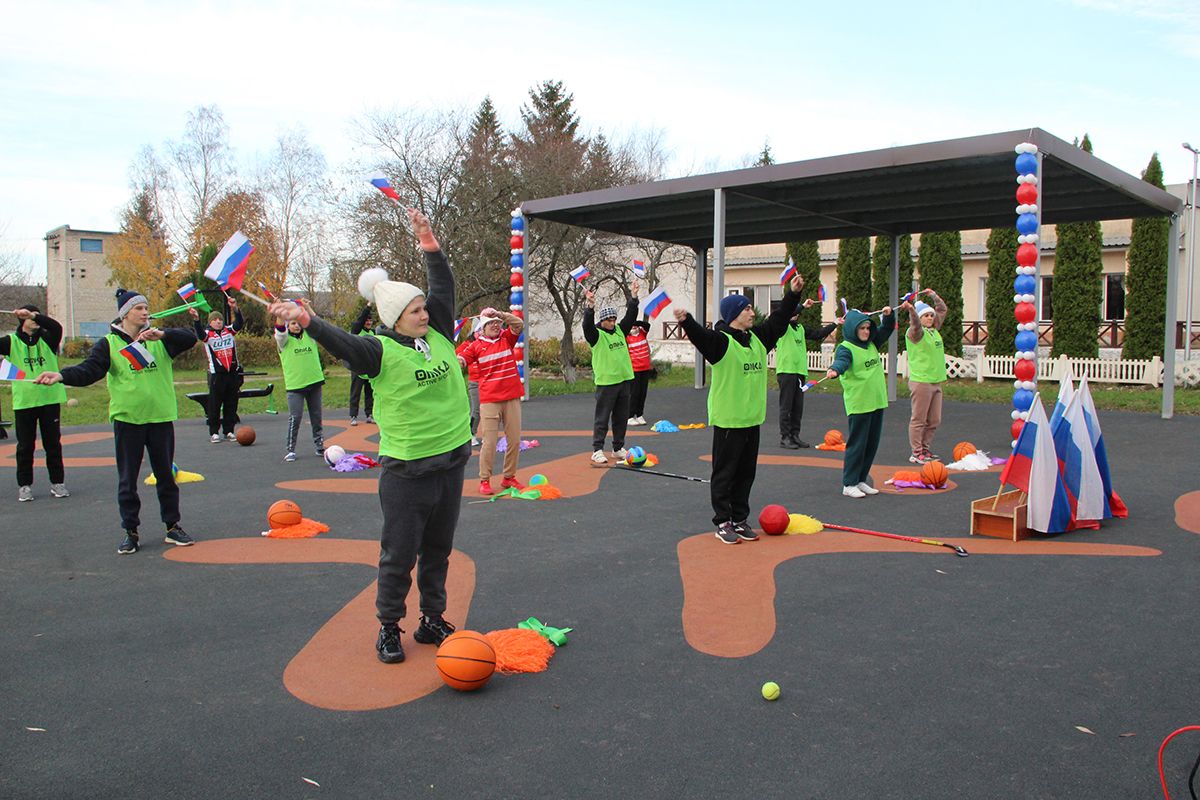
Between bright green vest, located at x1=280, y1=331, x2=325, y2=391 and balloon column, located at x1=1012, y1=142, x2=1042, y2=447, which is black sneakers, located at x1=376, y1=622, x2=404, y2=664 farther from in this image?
balloon column, located at x1=1012, y1=142, x2=1042, y2=447

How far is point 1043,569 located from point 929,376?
4625mm

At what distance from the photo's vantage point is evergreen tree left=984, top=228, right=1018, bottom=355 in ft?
81.5

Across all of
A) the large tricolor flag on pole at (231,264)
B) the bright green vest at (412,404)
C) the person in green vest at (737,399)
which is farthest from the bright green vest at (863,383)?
the large tricolor flag on pole at (231,264)

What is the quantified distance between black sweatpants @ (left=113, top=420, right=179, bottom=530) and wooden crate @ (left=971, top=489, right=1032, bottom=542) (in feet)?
21.9

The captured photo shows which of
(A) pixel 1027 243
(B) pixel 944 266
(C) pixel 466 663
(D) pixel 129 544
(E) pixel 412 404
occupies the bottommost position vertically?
(D) pixel 129 544

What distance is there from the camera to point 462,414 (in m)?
4.52

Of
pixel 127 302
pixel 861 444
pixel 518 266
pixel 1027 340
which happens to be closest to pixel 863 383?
pixel 861 444

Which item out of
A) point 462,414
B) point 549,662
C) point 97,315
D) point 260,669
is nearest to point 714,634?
point 549,662

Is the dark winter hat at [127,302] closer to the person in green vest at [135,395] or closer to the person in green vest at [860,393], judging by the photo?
the person in green vest at [135,395]

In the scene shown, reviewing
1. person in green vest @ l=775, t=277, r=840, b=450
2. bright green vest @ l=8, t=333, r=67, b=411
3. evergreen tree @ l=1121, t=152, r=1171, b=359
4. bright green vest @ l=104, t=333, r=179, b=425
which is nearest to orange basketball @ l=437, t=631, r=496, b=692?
bright green vest @ l=104, t=333, r=179, b=425

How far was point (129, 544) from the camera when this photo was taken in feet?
22.0

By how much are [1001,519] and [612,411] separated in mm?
5102

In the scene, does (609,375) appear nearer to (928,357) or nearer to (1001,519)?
(928,357)

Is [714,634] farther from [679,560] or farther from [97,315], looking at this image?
[97,315]
